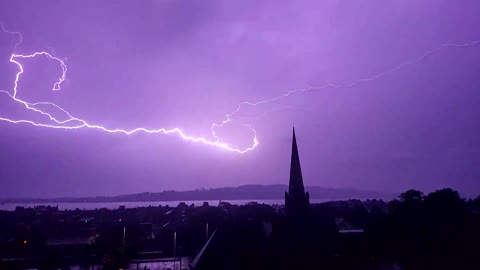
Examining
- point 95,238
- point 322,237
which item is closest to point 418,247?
point 322,237

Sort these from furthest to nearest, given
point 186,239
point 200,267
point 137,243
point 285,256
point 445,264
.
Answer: point 186,239 → point 137,243 → point 445,264 → point 285,256 → point 200,267

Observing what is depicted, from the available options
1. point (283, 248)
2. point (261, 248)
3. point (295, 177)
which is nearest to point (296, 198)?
point (295, 177)

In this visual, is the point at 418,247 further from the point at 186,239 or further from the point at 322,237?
the point at 186,239

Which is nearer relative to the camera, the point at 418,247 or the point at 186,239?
the point at 418,247

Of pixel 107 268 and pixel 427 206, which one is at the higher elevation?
pixel 427 206

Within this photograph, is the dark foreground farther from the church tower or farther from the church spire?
the church spire

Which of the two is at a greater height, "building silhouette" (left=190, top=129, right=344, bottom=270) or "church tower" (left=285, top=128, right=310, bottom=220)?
"church tower" (left=285, top=128, right=310, bottom=220)

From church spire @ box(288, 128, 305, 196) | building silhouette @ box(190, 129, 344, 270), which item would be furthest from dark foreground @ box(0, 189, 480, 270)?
church spire @ box(288, 128, 305, 196)

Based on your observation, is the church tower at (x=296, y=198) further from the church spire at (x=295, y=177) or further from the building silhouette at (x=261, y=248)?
the building silhouette at (x=261, y=248)
